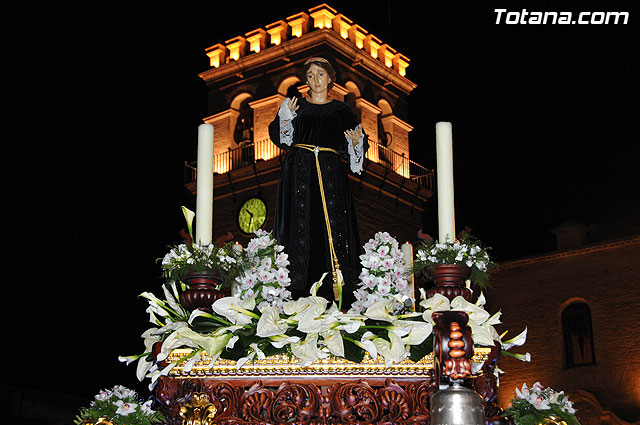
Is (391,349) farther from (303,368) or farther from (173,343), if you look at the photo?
(173,343)

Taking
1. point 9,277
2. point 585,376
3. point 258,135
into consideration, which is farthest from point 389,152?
point 9,277

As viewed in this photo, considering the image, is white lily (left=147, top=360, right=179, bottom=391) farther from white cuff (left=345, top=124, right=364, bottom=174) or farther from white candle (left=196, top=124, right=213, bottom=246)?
white cuff (left=345, top=124, right=364, bottom=174)

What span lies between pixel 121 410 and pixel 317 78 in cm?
256

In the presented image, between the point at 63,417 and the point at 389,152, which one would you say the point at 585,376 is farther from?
the point at 63,417

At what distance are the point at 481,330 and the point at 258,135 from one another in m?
27.1

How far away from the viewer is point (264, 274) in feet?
14.7

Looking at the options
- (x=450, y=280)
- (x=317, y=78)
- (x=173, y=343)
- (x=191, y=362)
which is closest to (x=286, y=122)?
(x=317, y=78)

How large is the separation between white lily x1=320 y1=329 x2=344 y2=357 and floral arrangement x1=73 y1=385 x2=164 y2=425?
0.92 meters

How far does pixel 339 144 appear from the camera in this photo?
19.0 feet

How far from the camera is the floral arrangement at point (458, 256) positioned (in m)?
4.09

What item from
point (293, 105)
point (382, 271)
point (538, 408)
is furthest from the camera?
point (293, 105)

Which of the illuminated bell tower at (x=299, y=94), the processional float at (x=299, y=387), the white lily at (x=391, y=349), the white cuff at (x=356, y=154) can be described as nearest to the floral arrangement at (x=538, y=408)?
the processional float at (x=299, y=387)

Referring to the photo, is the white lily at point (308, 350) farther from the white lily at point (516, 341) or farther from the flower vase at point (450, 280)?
the white lily at point (516, 341)

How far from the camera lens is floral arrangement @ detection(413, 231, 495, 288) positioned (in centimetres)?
409
